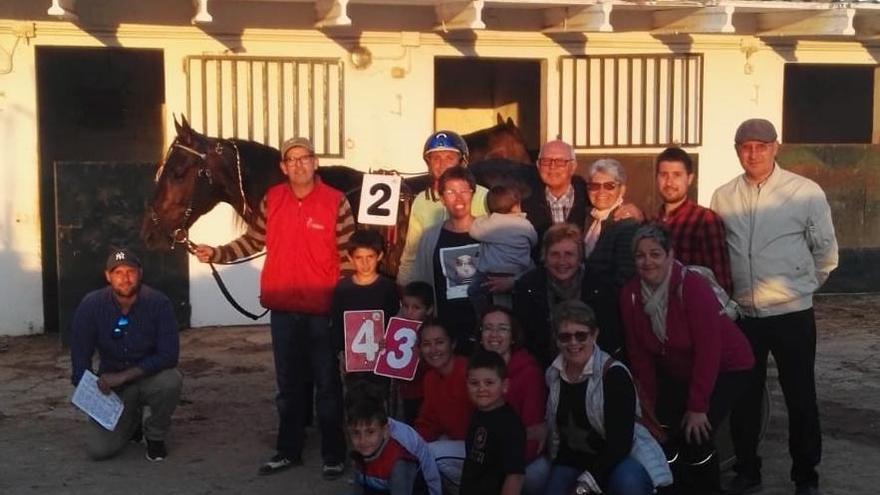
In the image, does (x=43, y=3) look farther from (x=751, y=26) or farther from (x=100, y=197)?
(x=751, y=26)

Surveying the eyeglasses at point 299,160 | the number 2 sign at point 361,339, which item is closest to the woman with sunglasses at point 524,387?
the number 2 sign at point 361,339

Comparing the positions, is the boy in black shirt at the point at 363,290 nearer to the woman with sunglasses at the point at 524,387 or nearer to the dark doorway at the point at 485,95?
the woman with sunglasses at the point at 524,387

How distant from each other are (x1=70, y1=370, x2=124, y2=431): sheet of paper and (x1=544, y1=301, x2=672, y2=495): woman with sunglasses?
105 inches

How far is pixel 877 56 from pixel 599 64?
10.8ft

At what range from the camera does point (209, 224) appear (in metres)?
10.2

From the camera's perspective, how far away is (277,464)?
5859 mm

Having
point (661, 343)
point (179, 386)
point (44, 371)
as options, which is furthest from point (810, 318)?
point (44, 371)

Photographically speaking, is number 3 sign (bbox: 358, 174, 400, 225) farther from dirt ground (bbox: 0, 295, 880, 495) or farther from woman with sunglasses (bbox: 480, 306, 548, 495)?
dirt ground (bbox: 0, 295, 880, 495)

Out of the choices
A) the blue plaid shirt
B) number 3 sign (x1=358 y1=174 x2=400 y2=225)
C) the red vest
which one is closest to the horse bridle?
the blue plaid shirt

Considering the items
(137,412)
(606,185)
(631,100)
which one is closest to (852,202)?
(631,100)

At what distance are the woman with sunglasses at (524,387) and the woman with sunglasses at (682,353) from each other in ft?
1.58

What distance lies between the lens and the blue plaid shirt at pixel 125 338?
20.4 ft

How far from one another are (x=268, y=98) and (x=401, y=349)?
550cm

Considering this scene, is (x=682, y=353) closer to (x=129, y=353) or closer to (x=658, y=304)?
(x=658, y=304)
